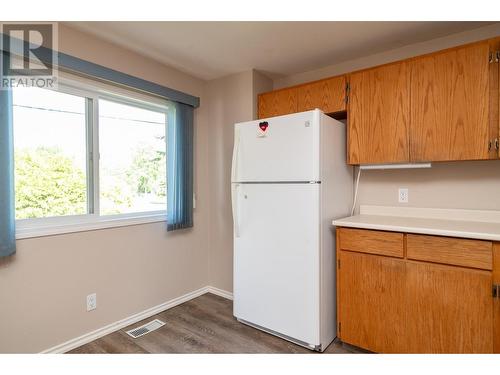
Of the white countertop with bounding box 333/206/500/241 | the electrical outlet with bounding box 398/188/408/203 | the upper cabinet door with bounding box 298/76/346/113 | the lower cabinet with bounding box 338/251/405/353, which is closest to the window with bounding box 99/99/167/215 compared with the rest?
the upper cabinet door with bounding box 298/76/346/113

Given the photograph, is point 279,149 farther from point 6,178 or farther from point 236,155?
point 6,178

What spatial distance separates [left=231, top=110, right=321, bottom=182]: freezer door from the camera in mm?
1877

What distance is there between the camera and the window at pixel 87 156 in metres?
1.83

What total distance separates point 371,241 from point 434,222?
0.46m

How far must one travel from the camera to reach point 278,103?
252 centimetres

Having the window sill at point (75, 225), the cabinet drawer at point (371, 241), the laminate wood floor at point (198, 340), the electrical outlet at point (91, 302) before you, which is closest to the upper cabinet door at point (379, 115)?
the cabinet drawer at point (371, 241)

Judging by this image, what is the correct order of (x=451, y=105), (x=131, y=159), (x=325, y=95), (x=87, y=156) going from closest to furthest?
1. (x=451, y=105)
2. (x=87, y=156)
3. (x=325, y=95)
4. (x=131, y=159)

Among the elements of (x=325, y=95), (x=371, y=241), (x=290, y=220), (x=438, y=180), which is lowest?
(x=371, y=241)

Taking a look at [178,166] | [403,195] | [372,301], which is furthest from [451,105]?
[178,166]

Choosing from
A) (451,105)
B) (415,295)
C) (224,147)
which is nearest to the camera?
(415,295)

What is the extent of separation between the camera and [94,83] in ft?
6.82

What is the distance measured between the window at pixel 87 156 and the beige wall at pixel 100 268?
17 cm

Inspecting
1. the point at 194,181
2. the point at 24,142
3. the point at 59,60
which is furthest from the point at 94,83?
the point at 194,181

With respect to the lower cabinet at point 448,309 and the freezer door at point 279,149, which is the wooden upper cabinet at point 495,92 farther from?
the freezer door at point 279,149
